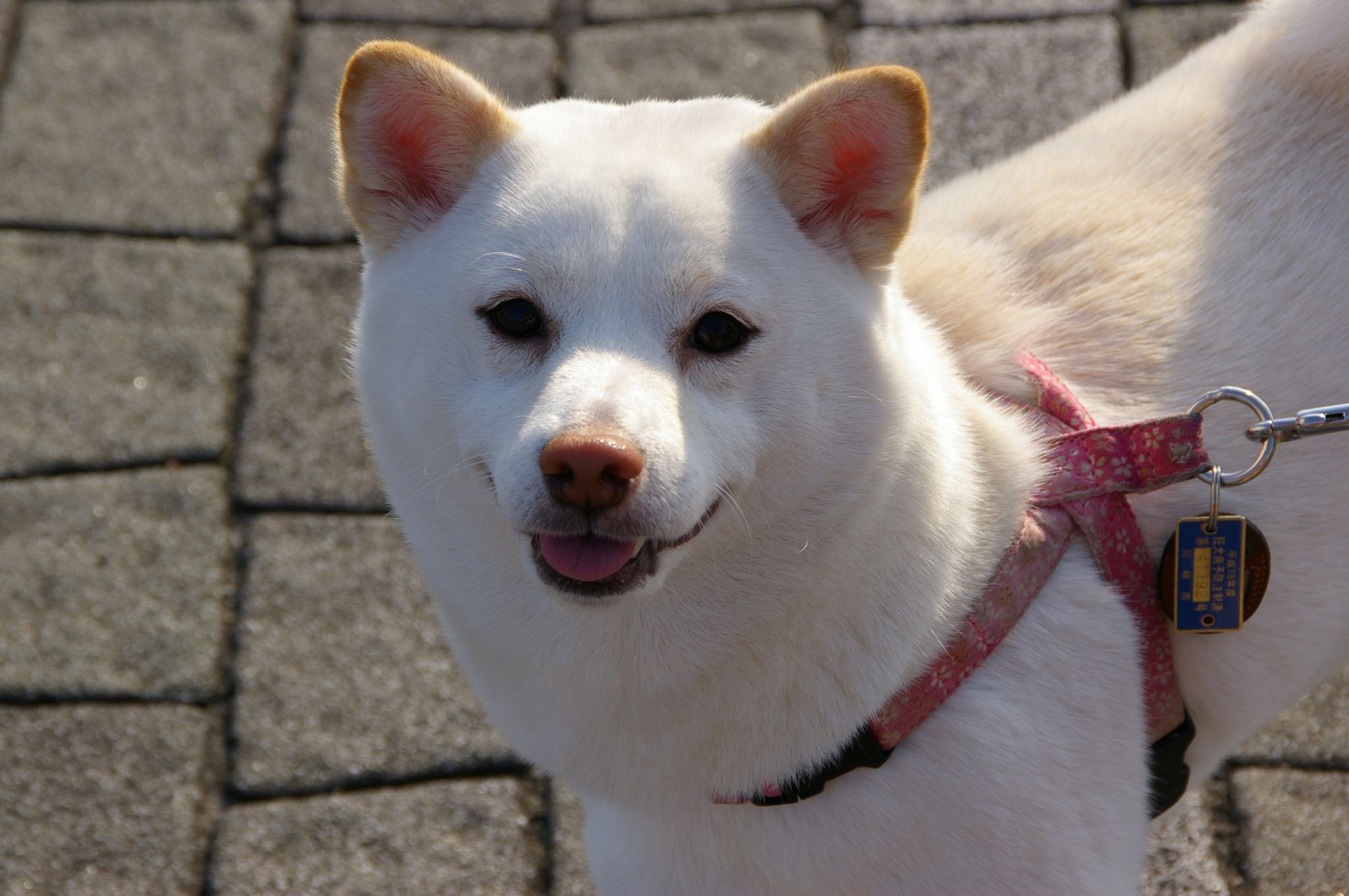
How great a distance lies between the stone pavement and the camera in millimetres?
A: 2811

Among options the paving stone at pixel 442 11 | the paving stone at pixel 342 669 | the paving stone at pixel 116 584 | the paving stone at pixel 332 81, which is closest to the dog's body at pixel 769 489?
the paving stone at pixel 342 669

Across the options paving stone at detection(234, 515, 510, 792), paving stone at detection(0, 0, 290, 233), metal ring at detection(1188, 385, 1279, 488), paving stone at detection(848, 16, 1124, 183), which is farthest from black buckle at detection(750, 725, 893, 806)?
paving stone at detection(0, 0, 290, 233)

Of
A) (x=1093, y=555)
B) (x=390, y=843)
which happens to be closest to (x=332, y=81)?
(x=390, y=843)

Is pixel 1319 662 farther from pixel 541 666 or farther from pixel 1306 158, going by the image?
pixel 541 666

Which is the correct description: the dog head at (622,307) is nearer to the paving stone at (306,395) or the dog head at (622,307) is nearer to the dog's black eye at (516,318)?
the dog's black eye at (516,318)

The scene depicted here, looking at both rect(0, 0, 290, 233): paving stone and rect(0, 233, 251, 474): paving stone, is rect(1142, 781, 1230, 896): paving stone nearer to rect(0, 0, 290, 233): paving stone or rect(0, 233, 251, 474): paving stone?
rect(0, 233, 251, 474): paving stone

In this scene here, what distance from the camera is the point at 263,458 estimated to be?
11.4ft

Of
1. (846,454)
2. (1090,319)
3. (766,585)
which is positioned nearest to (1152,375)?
(1090,319)

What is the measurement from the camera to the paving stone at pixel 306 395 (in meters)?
3.42

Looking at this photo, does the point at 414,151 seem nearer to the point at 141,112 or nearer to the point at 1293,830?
the point at 1293,830

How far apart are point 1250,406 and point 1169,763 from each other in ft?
2.08

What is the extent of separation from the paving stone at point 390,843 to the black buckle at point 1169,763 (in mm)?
1317

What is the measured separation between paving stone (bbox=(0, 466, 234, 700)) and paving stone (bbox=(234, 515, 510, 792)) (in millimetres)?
115

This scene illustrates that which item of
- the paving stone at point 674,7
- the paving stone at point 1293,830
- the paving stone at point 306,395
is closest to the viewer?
the paving stone at point 1293,830
